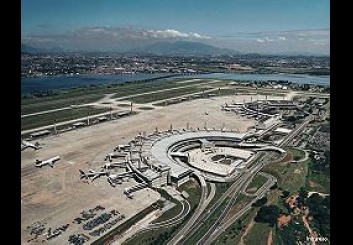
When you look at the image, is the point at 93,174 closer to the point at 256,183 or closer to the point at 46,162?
the point at 46,162

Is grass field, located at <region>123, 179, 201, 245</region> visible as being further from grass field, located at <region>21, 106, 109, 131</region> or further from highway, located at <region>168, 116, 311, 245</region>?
grass field, located at <region>21, 106, 109, 131</region>

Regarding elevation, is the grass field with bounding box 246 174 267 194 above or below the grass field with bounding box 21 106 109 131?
below

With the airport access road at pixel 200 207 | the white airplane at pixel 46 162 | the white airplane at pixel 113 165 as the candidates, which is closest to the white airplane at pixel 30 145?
the white airplane at pixel 46 162

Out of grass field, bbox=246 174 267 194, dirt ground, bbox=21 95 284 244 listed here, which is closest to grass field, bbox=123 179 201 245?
dirt ground, bbox=21 95 284 244

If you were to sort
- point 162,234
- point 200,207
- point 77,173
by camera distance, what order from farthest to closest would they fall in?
point 77,173, point 200,207, point 162,234

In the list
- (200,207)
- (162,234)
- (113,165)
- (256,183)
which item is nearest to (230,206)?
(200,207)

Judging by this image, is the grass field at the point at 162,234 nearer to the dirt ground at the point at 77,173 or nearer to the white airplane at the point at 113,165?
the dirt ground at the point at 77,173
